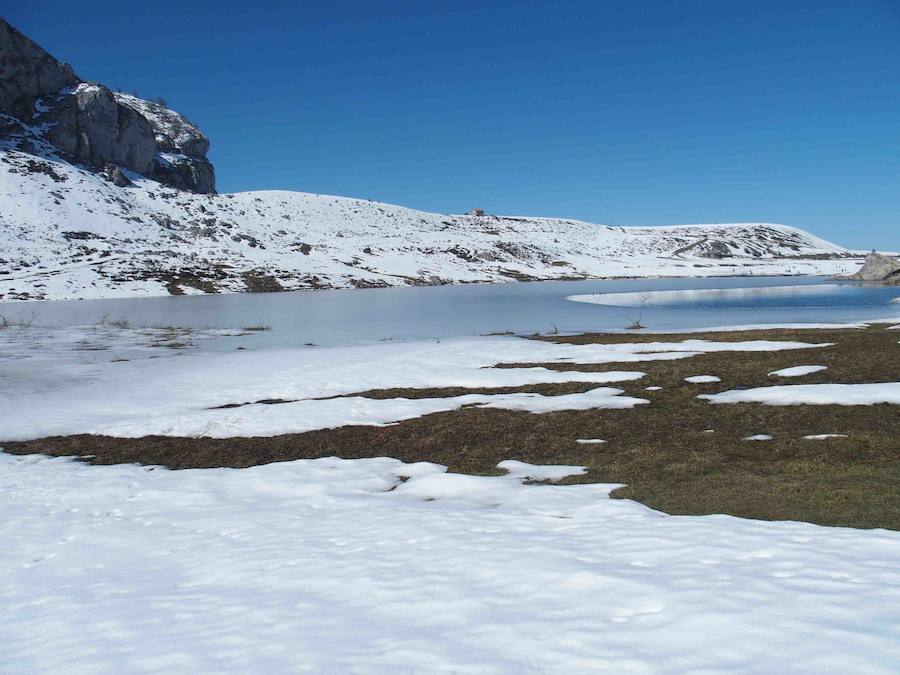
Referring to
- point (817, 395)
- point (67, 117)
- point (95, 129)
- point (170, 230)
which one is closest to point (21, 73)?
point (67, 117)

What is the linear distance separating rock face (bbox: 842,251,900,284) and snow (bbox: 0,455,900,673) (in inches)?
3058

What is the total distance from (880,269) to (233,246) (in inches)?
3531

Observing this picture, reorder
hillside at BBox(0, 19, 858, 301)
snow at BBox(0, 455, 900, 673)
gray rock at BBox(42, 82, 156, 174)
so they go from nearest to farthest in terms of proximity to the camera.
A: snow at BBox(0, 455, 900, 673) < hillside at BBox(0, 19, 858, 301) < gray rock at BBox(42, 82, 156, 174)

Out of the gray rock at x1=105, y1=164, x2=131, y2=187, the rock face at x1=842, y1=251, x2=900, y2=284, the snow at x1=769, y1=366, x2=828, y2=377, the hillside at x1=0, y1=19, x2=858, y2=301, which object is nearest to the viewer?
the snow at x1=769, y1=366, x2=828, y2=377

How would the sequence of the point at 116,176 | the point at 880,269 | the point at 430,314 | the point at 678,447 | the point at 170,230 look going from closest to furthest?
the point at 678,447, the point at 430,314, the point at 880,269, the point at 170,230, the point at 116,176

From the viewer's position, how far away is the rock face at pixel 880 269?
228ft

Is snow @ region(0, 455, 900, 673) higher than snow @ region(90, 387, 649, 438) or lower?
lower

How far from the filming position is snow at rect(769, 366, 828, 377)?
16056 mm

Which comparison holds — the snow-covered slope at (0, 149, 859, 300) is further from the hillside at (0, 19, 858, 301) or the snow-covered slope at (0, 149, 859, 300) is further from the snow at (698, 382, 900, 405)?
the snow at (698, 382, 900, 405)

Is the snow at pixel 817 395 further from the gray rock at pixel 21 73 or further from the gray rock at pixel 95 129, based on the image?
the gray rock at pixel 21 73

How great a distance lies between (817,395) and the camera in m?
13.4

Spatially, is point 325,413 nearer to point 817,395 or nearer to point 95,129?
point 817,395

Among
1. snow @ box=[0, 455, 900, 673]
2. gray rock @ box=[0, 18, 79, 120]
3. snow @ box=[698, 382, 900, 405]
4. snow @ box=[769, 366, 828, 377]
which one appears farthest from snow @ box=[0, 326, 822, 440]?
gray rock @ box=[0, 18, 79, 120]

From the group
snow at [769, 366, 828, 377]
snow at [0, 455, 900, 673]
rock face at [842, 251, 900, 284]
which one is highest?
rock face at [842, 251, 900, 284]
